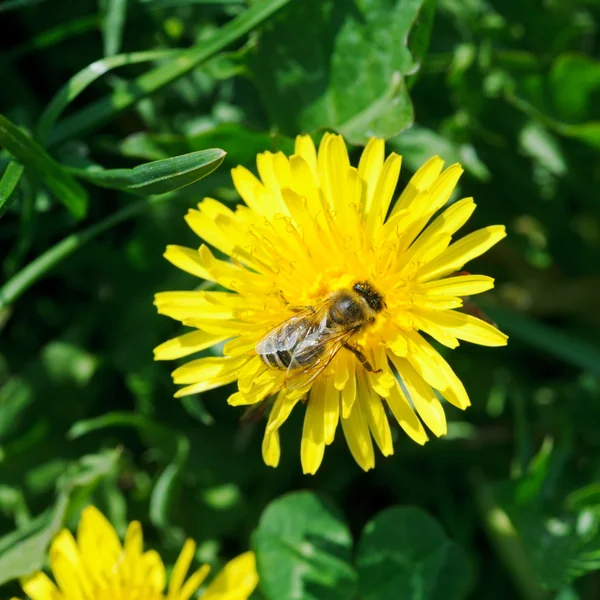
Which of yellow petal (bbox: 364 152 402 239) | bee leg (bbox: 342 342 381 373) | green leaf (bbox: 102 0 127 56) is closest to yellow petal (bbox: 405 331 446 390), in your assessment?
bee leg (bbox: 342 342 381 373)

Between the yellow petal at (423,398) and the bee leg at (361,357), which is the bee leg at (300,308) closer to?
the bee leg at (361,357)

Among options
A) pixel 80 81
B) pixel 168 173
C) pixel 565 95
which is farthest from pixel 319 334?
pixel 565 95

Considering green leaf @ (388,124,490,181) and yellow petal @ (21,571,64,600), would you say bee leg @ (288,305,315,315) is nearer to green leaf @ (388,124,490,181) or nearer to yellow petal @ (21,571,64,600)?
green leaf @ (388,124,490,181)

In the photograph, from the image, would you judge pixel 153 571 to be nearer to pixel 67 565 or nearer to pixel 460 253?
pixel 67 565

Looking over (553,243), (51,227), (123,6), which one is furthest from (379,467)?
(123,6)

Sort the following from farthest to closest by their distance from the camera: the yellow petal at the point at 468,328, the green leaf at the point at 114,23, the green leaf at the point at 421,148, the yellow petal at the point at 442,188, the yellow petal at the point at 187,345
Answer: the green leaf at the point at 421,148, the green leaf at the point at 114,23, the yellow petal at the point at 187,345, the yellow petal at the point at 442,188, the yellow petal at the point at 468,328

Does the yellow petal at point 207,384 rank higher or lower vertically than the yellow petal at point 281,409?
higher

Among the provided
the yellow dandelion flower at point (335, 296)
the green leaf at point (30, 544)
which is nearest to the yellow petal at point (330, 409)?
the yellow dandelion flower at point (335, 296)
